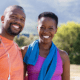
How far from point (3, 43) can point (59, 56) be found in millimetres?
1079

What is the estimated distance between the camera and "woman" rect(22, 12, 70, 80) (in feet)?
6.57

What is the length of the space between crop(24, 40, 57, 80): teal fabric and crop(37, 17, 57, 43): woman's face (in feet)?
0.74

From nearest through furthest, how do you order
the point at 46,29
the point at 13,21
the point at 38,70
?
the point at 13,21 < the point at 38,70 < the point at 46,29

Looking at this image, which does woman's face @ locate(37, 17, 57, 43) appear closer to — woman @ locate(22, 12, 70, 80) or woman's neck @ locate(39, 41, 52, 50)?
woman @ locate(22, 12, 70, 80)

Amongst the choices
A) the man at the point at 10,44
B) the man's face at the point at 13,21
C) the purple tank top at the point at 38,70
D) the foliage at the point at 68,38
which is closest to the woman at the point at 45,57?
the purple tank top at the point at 38,70

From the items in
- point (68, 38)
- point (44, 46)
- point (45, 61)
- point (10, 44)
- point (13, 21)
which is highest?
point (13, 21)

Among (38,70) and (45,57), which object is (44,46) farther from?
(38,70)

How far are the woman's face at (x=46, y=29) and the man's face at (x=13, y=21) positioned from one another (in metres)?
0.43

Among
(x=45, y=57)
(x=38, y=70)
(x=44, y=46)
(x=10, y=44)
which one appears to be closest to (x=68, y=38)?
(x=44, y=46)

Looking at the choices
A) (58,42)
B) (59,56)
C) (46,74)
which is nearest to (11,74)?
(46,74)

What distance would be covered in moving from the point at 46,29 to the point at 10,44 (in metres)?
0.71

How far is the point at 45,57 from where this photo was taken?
2.13 meters

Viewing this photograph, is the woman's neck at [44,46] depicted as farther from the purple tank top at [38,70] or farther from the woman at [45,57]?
the purple tank top at [38,70]

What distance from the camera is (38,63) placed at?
2035 millimetres
